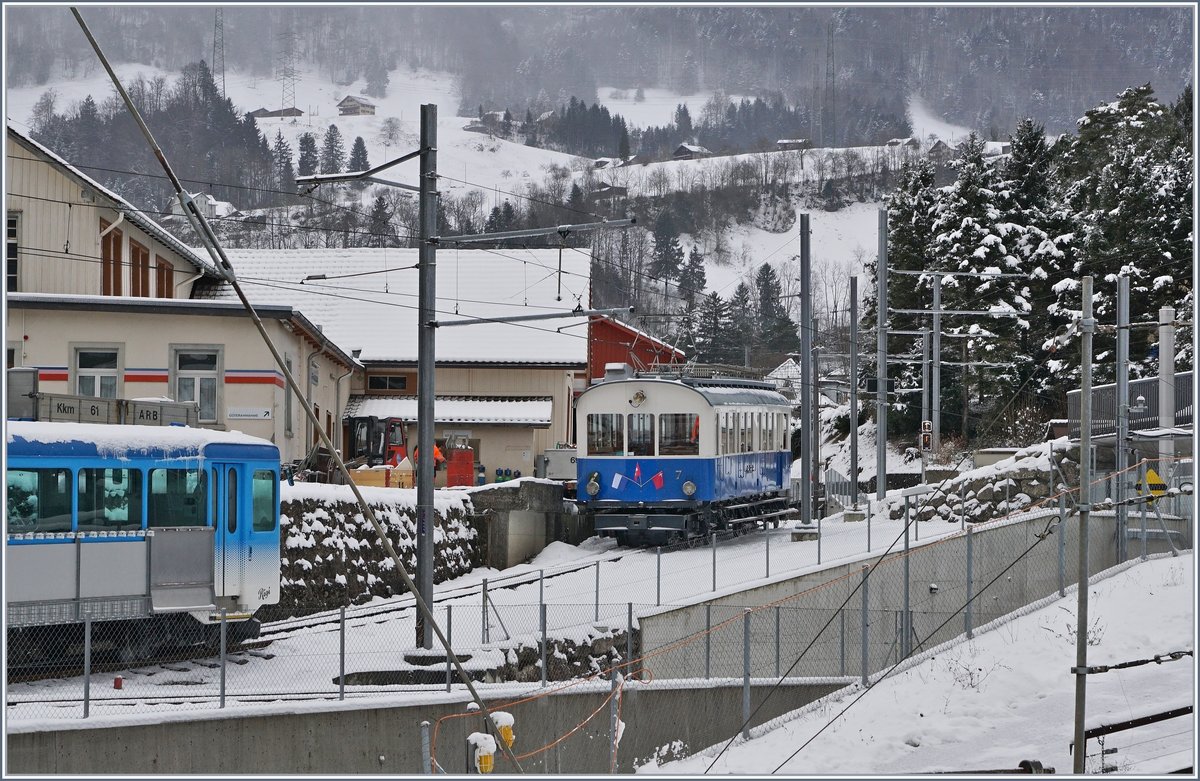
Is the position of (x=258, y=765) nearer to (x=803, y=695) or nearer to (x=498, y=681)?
(x=498, y=681)

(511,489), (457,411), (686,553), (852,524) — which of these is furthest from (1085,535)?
(457,411)

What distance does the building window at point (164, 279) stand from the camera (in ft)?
128

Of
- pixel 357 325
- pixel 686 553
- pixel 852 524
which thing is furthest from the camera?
pixel 357 325

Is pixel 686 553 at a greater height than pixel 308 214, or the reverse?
pixel 308 214

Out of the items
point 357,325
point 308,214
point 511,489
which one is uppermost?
point 308,214

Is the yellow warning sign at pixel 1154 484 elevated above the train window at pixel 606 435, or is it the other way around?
the train window at pixel 606 435

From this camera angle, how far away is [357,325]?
165 ft

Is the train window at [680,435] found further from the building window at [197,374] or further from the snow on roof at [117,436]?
the snow on roof at [117,436]

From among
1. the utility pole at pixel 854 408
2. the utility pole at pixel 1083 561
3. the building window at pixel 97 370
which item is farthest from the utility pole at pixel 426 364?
the utility pole at pixel 854 408

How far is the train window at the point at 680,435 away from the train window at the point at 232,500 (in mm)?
12798

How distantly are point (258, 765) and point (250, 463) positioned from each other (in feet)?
17.3

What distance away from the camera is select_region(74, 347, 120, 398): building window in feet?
104

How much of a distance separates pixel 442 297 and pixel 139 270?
1660 cm

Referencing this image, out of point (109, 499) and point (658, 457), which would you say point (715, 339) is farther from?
point (109, 499)
